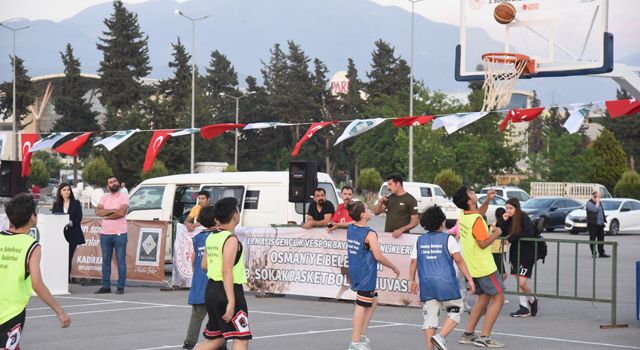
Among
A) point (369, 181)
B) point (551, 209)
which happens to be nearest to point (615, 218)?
point (551, 209)

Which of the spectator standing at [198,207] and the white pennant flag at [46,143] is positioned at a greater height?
the white pennant flag at [46,143]

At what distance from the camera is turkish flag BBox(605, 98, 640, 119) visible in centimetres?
1573

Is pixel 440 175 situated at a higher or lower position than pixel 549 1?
lower

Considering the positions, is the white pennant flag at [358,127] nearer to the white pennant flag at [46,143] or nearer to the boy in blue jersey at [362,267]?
the white pennant flag at [46,143]

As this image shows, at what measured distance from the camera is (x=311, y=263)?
16.0 meters

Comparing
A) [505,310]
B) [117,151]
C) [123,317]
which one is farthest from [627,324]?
[117,151]

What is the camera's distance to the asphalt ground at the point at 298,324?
11484mm

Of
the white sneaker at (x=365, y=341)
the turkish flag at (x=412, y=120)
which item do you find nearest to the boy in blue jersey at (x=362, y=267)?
the white sneaker at (x=365, y=341)

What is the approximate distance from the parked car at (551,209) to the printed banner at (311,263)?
922 inches

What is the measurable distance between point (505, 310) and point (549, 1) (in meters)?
9.50

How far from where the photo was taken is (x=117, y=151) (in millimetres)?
71562

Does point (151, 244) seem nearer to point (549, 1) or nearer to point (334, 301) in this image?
point (334, 301)

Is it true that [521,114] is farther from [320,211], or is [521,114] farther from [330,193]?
[320,211]

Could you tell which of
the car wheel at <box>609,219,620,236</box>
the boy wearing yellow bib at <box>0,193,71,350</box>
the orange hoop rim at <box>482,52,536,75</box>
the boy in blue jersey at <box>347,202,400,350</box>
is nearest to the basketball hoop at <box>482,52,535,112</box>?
the orange hoop rim at <box>482,52,536,75</box>
